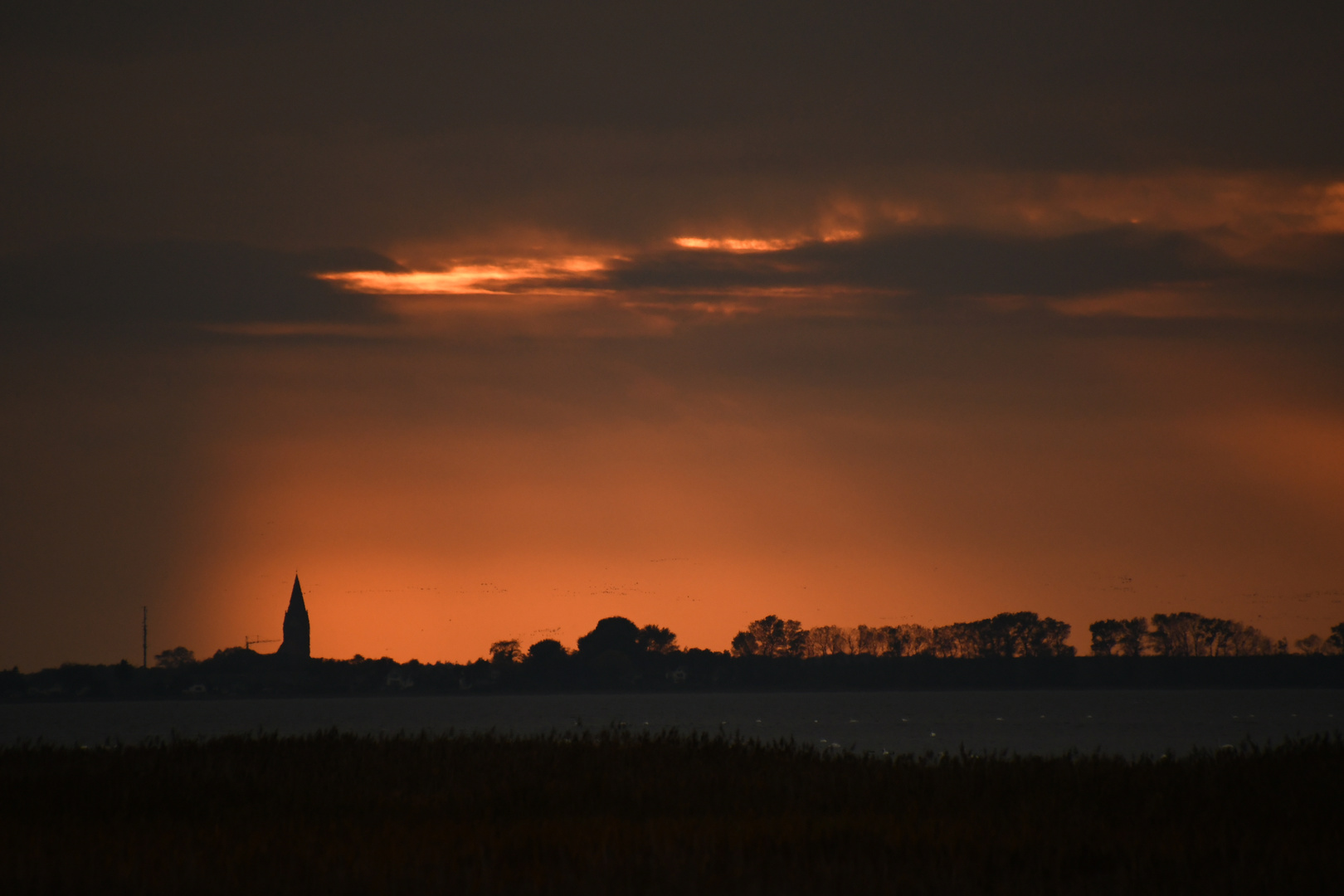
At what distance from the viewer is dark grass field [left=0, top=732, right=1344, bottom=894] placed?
15.5m

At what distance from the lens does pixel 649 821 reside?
64.6 ft

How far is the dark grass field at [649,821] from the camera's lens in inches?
611

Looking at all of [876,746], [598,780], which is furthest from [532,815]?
[876,746]

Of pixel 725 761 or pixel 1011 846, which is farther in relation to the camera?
pixel 725 761

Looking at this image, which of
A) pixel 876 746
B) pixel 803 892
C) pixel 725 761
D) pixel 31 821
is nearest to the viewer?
pixel 803 892

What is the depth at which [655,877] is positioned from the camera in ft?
51.3

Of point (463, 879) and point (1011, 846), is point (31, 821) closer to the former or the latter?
point (463, 879)

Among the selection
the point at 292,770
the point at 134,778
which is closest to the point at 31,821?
the point at 134,778

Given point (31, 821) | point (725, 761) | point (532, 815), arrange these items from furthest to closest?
point (725, 761)
point (532, 815)
point (31, 821)

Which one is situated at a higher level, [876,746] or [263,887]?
[263,887]

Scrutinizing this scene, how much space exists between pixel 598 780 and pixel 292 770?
617 cm

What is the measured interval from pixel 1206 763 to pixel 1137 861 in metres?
10.1

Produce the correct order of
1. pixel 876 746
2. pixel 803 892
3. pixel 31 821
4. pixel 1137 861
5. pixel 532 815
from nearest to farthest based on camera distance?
pixel 803 892, pixel 1137 861, pixel 31 821, pixel 532 815, pixel 876 746

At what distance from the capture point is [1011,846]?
17.5 metres
